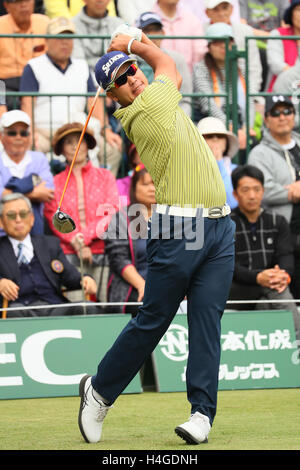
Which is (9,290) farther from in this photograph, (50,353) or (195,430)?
(195,430)

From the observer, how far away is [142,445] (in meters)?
5.39

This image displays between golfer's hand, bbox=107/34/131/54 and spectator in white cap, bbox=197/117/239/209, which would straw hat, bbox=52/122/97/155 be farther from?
golfer's hand, bbox=107/34/131/54

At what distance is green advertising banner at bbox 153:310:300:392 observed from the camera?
8.60 m

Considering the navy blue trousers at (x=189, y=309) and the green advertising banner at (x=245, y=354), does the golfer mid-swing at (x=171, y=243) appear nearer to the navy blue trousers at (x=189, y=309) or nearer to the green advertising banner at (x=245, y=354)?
the navy blue trousers at (x=189, y=309)

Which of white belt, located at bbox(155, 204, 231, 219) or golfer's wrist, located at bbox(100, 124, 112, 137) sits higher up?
golfer's wrist, located at bbox(100, 124, 112, 137)

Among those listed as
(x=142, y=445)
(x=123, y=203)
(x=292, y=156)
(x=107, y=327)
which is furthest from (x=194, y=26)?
(x=142, y=445)

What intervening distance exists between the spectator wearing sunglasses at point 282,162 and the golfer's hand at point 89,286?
218cm

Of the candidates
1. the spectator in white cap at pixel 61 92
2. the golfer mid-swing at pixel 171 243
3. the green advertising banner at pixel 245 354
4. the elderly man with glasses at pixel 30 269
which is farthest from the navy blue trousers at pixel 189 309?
the spectator in white cap at pixel 61 92

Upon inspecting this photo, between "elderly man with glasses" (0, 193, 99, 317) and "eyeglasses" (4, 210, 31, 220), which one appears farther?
"eyeglasses" (4, 210, 31, 220)

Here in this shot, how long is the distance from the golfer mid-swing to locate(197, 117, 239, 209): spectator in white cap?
4.54 metres

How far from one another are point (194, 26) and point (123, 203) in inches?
124

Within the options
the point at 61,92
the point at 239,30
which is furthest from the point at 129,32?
the point at 239,30

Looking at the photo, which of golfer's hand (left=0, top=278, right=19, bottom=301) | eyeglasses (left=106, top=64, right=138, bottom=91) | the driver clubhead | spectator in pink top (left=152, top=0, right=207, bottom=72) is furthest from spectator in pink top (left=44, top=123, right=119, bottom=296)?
eyeglasses (left=106, top=64, right=138, bottom=91)

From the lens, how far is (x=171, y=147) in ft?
18.2
